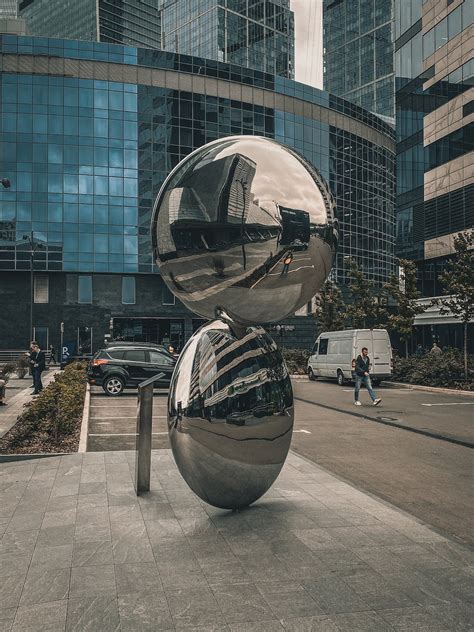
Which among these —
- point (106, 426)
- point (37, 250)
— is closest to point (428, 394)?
point (106, 426)

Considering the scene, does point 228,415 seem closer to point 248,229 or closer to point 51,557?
point 248,229

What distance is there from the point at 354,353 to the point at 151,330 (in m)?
38.0

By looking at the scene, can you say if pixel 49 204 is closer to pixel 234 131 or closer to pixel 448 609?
pixel 234 131

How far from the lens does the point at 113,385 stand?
2138cm

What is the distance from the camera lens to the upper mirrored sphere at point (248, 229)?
5.54 m

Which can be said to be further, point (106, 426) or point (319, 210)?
point (106, 426)

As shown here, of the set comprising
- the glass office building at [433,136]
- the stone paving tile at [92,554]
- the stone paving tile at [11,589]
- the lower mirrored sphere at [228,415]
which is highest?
the glass office building at [433,136]

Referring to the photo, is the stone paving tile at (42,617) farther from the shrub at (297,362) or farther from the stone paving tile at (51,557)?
the shrub at (297,362)

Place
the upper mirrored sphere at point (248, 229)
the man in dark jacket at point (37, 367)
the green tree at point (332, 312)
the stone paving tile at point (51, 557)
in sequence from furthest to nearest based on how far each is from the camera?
the green tree at point (332, 312) → the man in dark jacket at point (37, 367) → the upper mirrored sphere at point (248, 229) → the stone paving tile at point (51, 557)

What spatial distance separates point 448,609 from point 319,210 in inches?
139

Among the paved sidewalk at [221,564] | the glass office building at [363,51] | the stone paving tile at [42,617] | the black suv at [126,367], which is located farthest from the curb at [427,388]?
the glass office building at [363,51]

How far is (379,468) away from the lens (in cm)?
937

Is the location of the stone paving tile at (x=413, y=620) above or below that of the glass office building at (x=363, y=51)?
below

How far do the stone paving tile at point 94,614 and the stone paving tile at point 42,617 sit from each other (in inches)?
1.9
